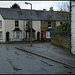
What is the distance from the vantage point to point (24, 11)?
46.3 meters

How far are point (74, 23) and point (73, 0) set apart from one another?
2222 millimetres

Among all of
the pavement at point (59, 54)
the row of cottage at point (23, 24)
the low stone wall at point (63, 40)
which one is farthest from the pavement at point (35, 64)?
the row of cottage at point (23, 24)

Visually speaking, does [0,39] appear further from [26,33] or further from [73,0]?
[73,0]

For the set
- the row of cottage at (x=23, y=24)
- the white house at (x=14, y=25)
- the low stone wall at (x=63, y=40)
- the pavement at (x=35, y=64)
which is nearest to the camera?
the pavement at (x=35, y=64)

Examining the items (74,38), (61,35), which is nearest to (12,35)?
(61,35)

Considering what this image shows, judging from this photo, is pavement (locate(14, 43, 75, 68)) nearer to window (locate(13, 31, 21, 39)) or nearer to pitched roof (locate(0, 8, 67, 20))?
window (locate(13, 31, 21, 39))

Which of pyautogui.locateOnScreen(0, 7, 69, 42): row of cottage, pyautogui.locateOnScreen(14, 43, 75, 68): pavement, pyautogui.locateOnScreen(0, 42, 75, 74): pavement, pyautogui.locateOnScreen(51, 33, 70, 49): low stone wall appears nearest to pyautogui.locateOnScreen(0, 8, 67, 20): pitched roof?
pyautogui.locateOnScreen(0, 7, 69, 42): row of cottage

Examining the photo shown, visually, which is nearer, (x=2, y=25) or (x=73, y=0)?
(x=73, y=0)

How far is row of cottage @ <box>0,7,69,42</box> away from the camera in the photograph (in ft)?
137

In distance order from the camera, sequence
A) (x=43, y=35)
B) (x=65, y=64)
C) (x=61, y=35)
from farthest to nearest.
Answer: (x=43, y=35) < (x=61, y=35) < (x=65, y=64)

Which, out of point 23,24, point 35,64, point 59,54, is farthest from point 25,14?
point 35,64

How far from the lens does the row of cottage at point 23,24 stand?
4184cm

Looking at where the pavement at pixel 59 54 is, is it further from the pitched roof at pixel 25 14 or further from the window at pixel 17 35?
the pitched roof at pixel 25 14

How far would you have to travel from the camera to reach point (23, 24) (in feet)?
144
